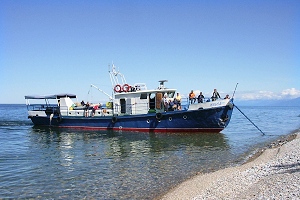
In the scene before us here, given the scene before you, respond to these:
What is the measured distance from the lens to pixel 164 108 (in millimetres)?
26812

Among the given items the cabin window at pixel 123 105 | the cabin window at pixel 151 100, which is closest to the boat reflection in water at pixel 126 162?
the cabin window at pixel 151 100

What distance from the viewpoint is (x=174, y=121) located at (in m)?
26.5

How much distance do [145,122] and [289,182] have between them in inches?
796

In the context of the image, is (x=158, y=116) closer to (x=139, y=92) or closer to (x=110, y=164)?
(x=139, y=92)

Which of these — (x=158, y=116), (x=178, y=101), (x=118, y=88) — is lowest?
(x=158, y=116)

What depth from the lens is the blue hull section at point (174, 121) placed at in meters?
25.5

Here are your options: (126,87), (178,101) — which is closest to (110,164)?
(178,101)

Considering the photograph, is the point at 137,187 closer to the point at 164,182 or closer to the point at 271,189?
the point at 164,182

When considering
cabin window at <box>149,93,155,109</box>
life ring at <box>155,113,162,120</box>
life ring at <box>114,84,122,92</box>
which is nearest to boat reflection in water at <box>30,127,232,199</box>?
life ring at <box>155,113,162,120</box>

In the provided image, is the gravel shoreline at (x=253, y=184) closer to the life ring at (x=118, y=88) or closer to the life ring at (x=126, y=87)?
the life ring at (x=126, y=87)

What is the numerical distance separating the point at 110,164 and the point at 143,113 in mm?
13083

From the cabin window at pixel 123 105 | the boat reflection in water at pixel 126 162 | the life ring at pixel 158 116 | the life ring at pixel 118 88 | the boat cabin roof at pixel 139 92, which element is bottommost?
the boat reflection in water at pixel 126 162

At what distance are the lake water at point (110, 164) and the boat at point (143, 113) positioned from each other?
1.63m

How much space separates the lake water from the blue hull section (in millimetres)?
1278
